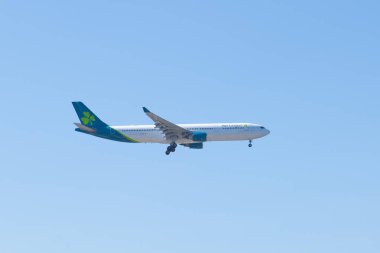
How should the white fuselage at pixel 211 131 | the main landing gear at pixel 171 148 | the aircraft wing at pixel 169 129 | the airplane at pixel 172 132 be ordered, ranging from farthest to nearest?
the main landing gear at pixel 171 148 < the white fuselage at pixel 211 131 < the airplane at pixel 172 132 < the aircraft wing at pixel 169 129

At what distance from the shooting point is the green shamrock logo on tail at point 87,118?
143 meters

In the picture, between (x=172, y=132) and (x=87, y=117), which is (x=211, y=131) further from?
(x=87, y=117)

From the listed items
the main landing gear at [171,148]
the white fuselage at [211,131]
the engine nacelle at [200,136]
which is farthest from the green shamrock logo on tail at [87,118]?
the engine nacelle at [200,136]

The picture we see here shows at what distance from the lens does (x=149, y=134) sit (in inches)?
5531

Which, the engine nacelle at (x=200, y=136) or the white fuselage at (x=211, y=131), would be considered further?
the white fuselage at (x=211, y=131)

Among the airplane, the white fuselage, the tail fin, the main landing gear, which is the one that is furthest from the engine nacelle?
the tail fin

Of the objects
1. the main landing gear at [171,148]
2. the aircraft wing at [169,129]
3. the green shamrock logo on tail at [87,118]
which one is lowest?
the main landing gear at [171,148]

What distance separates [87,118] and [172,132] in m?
14.2

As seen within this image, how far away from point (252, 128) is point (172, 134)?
11748mm

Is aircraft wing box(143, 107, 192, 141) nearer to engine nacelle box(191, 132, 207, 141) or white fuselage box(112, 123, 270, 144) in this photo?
white fuselage box(112, 123, 270, 144)

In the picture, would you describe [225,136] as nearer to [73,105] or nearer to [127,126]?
[127,126]

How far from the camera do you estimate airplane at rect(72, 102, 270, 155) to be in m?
137

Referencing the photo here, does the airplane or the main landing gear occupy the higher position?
the airplane

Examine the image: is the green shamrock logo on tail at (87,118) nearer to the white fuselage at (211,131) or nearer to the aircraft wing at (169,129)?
the white fuselage at (211,131)
